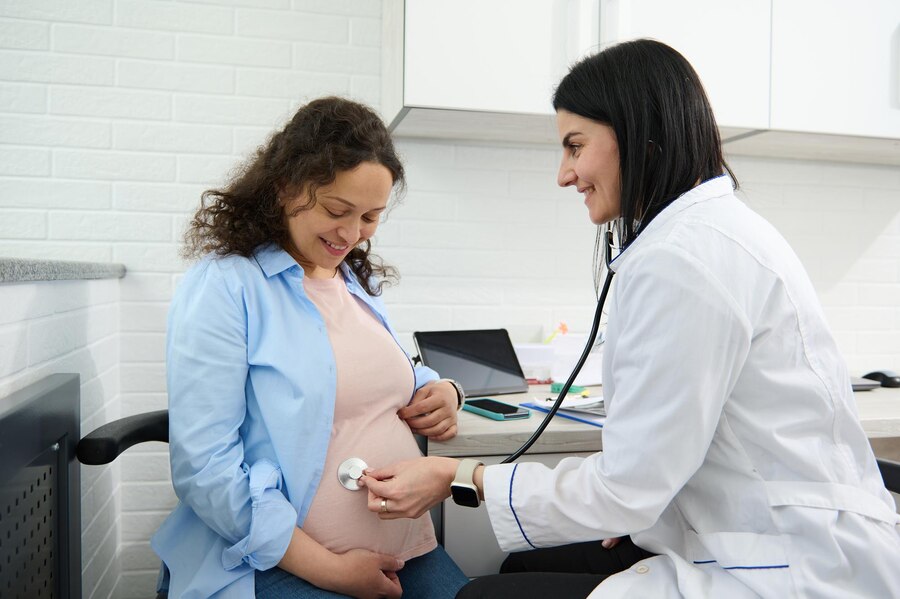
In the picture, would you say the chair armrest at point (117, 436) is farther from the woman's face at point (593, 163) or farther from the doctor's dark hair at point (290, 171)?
the woman's face at point (593, 163)

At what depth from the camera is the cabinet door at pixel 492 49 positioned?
170 centimetres

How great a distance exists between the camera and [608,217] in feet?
3.66

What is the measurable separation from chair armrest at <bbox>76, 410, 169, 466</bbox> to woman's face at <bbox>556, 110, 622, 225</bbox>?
0.84 m

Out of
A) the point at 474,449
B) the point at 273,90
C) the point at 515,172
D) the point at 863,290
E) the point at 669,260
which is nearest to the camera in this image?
the point at 669,260

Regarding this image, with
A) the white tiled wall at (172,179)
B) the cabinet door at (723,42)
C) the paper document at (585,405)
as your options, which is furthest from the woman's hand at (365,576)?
the cabinet door at (723,42)

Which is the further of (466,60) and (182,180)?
(182,180)

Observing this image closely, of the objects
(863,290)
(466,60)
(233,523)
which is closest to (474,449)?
(233,523)

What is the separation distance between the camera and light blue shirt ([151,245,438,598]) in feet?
3.63

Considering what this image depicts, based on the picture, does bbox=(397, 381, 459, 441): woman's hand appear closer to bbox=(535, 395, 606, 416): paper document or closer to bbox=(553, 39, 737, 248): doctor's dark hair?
bbox=(535, 395, 606, 416): paper document

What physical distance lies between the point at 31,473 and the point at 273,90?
128 centimetres

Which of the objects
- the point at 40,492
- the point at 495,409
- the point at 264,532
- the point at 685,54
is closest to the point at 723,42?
the point at 685,54

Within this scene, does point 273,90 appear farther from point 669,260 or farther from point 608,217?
point 669,260

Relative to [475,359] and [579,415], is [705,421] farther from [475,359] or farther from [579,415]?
[475,359]

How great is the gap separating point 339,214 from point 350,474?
1.46 feet
